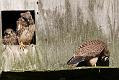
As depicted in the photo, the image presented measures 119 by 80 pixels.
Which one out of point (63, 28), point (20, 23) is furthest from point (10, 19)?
point (63, 28)

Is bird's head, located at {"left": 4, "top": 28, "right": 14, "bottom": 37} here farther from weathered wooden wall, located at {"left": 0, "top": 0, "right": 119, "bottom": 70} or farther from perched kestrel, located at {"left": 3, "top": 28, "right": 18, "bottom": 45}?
weathered wooden wall, located at {"left": 0, "top": 0, "right": 119, "bottom": 70}

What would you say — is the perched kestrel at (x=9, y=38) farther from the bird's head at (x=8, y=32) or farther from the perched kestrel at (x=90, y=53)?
the perched kestrel at (x=90, y=53)

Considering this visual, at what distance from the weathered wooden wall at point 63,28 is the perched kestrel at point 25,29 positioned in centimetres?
5

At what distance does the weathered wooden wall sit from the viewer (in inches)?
100

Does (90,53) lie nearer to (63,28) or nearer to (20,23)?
(63,28)

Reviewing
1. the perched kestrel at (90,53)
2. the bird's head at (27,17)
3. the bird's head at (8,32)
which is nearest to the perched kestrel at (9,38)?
the bird's head at (8,32)

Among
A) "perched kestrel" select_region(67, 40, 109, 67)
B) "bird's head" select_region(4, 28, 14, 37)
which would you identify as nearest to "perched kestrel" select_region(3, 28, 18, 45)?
"bird's head" select_region(4, 28, 14, 37)

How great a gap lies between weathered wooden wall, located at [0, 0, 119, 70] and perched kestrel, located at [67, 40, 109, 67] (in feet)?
0.08

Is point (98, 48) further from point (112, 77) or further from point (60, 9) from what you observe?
point (112, 77)

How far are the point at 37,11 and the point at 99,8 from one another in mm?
297

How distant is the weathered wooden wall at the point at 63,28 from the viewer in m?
2.55

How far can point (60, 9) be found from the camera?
8.36 ft

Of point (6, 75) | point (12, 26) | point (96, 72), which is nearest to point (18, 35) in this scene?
point (12, 26)

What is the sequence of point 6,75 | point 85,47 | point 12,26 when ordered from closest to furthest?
point 85,47, point 12,26, point 6,75
